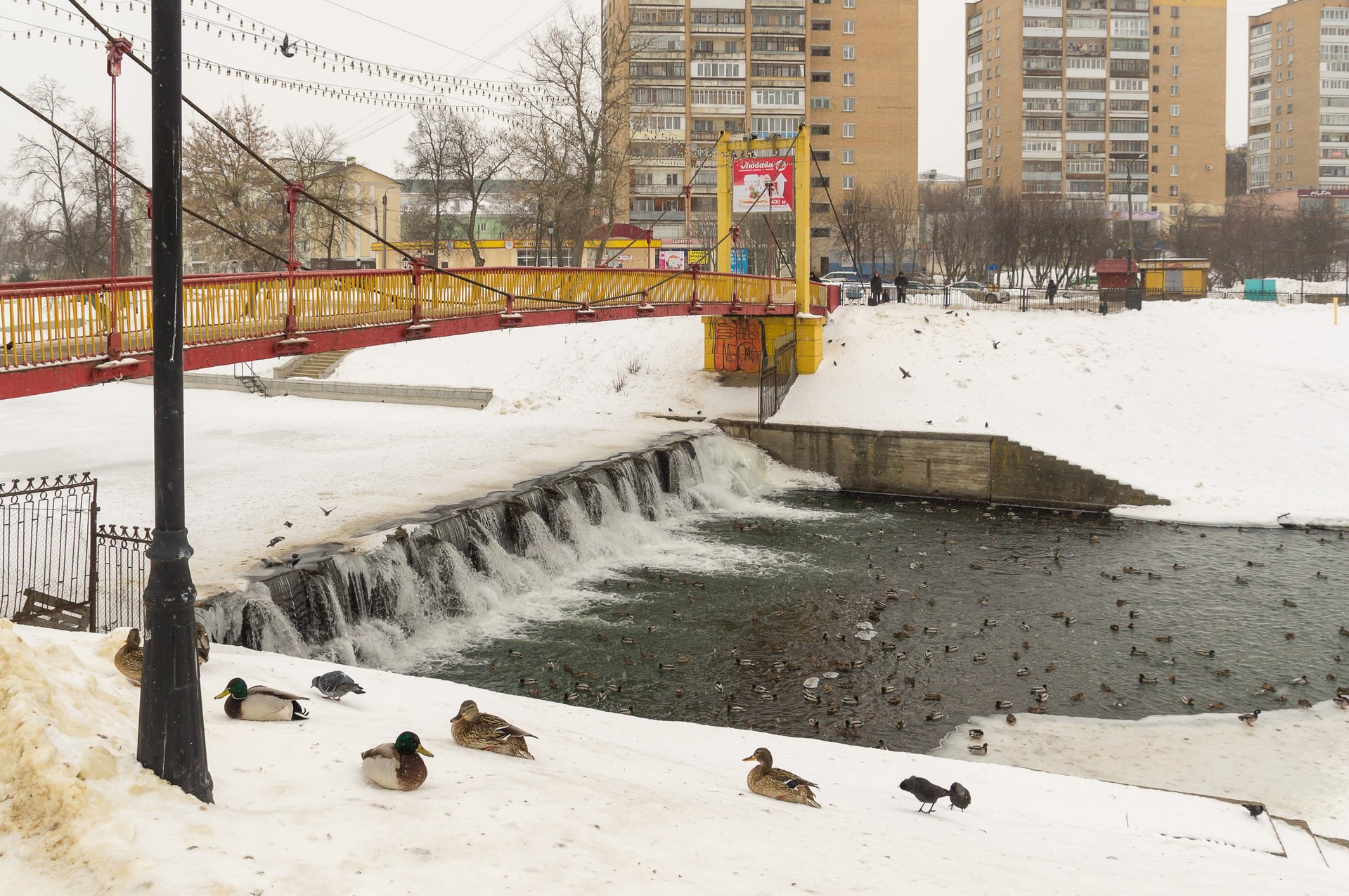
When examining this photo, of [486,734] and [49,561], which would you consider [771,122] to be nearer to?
[49,561]

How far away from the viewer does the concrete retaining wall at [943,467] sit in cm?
2608

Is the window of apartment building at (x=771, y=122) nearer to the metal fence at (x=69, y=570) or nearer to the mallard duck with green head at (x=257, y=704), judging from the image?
the metal fence at (x=69, y=570)

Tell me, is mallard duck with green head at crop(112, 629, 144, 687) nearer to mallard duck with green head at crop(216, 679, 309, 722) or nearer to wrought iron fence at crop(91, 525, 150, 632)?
mallard duck with green head at crop(216, 679, 309, 722)

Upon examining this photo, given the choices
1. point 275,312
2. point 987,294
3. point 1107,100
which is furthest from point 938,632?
point 1107,100

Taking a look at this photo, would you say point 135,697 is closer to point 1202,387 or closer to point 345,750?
point 345,750

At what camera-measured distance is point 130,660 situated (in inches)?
288

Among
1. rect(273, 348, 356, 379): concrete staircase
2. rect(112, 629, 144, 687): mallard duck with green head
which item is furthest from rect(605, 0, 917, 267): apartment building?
rect(112, 629, 144, 687): mallard duck with green head

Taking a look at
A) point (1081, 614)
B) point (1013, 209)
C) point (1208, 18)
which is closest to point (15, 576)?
point (1081, 614)

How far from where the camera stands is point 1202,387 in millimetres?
29906

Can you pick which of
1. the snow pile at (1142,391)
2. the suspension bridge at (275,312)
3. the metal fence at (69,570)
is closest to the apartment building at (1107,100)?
the snow pile at (1142,391)

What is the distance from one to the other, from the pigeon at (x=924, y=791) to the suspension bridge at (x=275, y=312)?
6227mm

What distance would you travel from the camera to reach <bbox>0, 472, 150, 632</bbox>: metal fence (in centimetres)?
1062

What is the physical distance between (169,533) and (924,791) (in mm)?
5603

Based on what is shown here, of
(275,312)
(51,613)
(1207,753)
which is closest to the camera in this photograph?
(51,613)
